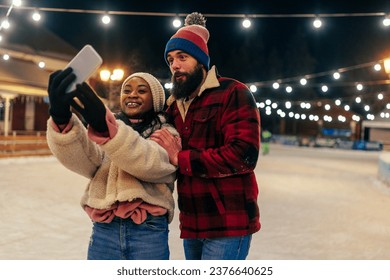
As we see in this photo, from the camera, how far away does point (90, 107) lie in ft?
3.93

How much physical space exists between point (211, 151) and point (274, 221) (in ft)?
12.1

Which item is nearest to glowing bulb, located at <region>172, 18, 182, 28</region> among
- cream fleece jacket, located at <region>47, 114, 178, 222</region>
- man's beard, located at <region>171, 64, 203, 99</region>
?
man's beard, located at <region>171, 64, 203, 99</region>

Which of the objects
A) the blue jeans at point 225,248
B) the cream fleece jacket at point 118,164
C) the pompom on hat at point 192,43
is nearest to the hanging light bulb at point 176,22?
the pompom on hat at point 192,43

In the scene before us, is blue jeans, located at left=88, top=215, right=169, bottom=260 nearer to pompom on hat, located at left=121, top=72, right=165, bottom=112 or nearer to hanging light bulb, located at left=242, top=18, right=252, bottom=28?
pompom on hat, located at left=121, top=72, right=165, bottom=112

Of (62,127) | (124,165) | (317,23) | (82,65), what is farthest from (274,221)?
(317,23)

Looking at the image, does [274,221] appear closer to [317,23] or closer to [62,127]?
[62,127]

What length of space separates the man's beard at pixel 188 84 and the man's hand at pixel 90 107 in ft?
1.34

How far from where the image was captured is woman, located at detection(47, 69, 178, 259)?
125 cm

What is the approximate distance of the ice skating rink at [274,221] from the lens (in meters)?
3.48

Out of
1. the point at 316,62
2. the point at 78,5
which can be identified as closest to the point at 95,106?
Answer: the point at 78,5

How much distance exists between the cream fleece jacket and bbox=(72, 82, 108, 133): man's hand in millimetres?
64
